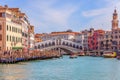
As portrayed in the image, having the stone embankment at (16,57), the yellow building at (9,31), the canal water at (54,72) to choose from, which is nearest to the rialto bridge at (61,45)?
the stone embankment at (16,57)

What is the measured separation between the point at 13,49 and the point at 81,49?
45.2 m

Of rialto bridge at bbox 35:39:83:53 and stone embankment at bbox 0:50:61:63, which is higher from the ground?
rialto bridge at bbox 35:39:83:53

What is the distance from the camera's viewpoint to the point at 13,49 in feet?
141

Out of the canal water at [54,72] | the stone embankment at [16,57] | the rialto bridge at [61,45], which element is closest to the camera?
the canal water at [54,72]

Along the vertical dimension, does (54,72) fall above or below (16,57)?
below

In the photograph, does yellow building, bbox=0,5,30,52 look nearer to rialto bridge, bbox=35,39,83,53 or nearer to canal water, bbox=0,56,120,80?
canal water, bbox=0,56,120,80

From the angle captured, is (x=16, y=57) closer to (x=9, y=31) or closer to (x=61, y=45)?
(x=9, y=31)

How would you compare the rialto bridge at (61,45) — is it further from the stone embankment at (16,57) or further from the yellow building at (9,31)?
the yellow building at (9,31)

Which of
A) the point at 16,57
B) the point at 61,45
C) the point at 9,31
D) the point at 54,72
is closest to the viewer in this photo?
the point at 54,72

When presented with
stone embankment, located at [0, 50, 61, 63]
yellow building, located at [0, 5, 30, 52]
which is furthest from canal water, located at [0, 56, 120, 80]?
yellow building, located at [0, 5, 30, 52]

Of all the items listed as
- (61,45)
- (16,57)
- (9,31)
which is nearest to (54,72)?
(16,57)

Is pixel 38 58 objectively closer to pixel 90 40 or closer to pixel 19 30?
pixel 19 30

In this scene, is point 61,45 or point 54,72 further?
point 61,45

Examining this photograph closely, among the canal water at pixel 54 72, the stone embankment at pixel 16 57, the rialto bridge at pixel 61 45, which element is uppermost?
the rialto bridge at pixel 61 45
